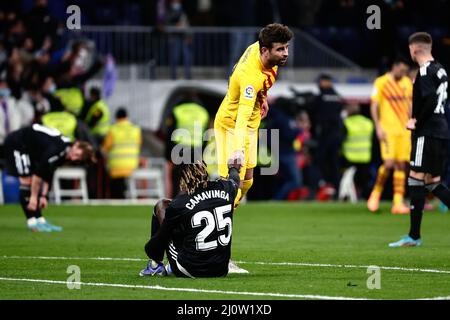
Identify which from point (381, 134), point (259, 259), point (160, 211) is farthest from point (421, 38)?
point (381, 134)

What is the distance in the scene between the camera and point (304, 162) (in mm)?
29125

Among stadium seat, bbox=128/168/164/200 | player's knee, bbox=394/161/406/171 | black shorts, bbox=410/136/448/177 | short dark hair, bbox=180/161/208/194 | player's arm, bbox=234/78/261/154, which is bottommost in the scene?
stadium seat, bbox=128/168/164/200

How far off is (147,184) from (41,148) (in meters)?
10.8

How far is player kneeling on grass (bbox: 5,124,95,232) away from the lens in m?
17.2

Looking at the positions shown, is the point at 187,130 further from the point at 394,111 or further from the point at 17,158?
the point at 17,158

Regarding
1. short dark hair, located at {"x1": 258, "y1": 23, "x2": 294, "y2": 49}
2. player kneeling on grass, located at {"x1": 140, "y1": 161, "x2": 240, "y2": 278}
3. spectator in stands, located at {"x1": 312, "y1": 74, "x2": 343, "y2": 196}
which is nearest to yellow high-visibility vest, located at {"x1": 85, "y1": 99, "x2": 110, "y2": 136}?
spectator in stands, located at {"x1": 312, "y1": 74, "x2": 343, "y2": 196}

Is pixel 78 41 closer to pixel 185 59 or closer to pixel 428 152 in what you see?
pixel 185 59

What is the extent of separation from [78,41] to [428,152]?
14.4m

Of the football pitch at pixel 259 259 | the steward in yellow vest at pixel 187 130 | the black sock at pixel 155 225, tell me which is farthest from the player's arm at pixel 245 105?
the steward in yellow vest at pixel 187 130

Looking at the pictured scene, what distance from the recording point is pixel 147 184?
28.5 metres

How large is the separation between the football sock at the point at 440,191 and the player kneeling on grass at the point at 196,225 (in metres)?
4.16

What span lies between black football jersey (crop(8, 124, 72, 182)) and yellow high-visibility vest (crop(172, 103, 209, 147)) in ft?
21.7

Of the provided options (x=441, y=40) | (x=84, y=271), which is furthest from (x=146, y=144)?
(x=84, y=271)

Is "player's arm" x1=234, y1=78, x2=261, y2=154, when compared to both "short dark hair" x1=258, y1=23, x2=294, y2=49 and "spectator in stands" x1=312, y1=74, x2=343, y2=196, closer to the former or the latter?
"short dark hair" x1=258, y1=23, x2=294, y2=49
